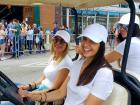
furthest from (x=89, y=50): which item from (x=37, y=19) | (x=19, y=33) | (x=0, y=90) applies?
(x=37, y=19)

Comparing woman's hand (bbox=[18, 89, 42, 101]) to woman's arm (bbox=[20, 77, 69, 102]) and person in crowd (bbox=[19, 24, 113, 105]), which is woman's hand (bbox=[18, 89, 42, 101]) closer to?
woman's arm (bbox=[20, 77, 69, 102])

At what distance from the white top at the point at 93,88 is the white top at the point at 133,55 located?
73cm

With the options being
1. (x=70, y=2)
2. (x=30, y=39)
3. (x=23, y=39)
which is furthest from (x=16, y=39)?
(x=70, y=2)

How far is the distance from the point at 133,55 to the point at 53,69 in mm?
865

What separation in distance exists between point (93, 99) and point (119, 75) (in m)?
0.45

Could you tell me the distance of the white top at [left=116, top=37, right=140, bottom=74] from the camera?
372cm

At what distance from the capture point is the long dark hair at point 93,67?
295 centimetres

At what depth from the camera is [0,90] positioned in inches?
114

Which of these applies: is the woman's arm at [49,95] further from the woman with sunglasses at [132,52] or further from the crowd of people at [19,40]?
the crowd of people at [19,40]

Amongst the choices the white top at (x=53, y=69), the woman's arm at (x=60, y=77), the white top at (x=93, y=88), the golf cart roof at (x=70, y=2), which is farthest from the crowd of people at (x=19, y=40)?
the white top at (x=93, y=88)

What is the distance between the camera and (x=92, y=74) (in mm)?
2939

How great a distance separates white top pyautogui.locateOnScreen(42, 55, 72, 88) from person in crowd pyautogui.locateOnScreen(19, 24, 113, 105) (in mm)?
875

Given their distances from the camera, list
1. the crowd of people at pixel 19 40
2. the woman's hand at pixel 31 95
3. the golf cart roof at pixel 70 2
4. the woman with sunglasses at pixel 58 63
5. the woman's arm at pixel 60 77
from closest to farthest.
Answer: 1. the woman's hand at pixel 31 95
2. the woman's arm at pixel 60 77
3. the woman with sunglasses at pixel 58 63
4. the golf cart roof at pixel 70 2
5. the crowd of people at pixel 19 40

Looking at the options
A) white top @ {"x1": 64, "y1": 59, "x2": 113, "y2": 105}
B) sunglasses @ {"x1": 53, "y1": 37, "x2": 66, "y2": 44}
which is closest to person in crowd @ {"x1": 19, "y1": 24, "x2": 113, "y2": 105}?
white top @ {"x1": 64, "y1": 59, "x2": 113, "y2": 105}
